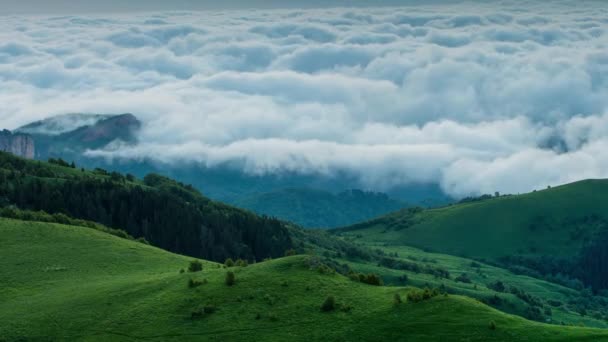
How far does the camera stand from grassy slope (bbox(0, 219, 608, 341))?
96.6 metres

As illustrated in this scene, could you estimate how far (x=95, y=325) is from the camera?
364ft

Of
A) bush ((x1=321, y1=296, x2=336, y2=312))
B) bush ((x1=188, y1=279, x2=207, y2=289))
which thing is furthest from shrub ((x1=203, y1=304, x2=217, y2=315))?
bush ((x1=321, y1=296, x2=336, y2=312))

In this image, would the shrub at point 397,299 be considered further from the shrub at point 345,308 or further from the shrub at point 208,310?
the shrub at point 208,310

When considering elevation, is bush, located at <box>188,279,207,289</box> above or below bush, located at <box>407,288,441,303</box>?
above

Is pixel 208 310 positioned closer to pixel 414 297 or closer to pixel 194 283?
pixel 194 283

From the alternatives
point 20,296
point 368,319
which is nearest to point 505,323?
point 368,319

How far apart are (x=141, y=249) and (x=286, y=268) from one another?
51205 millimetres

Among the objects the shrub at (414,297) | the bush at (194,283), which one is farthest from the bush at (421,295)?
the bush at (194,283)

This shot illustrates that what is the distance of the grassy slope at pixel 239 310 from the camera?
317ft

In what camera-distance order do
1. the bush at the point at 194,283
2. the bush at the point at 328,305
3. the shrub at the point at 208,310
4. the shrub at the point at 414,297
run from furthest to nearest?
the bush at the point at 194,283 < the shrub at the point at 208,310 < the bush at the point at 328,305 < the shrub at the point at 414,297

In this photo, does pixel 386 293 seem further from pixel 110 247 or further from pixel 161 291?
pixel 110 247

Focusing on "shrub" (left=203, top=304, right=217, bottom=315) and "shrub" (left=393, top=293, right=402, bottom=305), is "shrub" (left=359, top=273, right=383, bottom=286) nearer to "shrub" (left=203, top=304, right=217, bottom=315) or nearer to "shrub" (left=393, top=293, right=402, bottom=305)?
"shrub" (left=393, top=293, right=402, bottom=305)

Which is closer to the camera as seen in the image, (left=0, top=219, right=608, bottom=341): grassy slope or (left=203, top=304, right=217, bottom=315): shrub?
(left=0, top=219, right=608, bottom=341): grassy slope

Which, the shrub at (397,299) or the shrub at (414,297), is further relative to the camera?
the shrub at (397,299)
